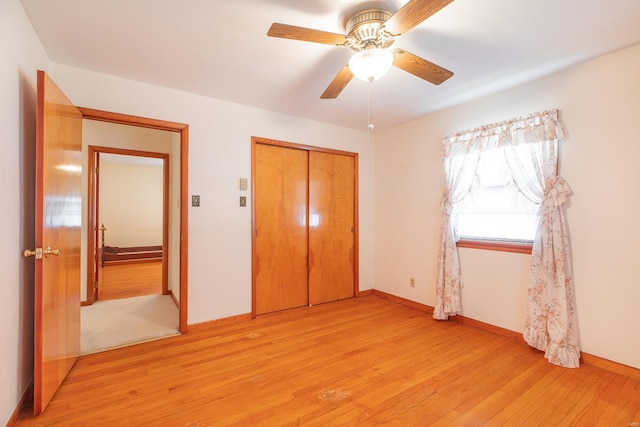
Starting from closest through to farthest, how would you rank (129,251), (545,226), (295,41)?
1. (295,41)
2. (545,226)
3. (129,251)

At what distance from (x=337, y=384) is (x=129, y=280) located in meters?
4.83

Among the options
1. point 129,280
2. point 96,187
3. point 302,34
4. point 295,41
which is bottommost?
point 129,280

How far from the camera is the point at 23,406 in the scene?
5.52ft

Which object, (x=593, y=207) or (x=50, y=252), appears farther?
(x=593, y=207)

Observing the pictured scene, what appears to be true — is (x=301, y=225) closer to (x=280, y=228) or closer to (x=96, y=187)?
(x=280, y=228)

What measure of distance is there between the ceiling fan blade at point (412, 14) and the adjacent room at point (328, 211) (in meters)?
0.01

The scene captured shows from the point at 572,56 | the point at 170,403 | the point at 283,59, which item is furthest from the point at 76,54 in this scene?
the point at 572,56

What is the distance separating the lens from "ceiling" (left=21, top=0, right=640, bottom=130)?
1646 mm

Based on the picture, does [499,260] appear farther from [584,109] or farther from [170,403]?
[170,403]

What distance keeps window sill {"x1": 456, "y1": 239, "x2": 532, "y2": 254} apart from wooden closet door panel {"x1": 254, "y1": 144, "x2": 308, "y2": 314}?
1.89 meters

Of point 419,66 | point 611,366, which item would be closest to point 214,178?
point 419,66

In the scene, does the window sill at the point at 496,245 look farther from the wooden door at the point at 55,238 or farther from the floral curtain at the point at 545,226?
the wooden door at the point at 55,238

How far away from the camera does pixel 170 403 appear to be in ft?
5.76

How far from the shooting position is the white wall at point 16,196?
1.46m
